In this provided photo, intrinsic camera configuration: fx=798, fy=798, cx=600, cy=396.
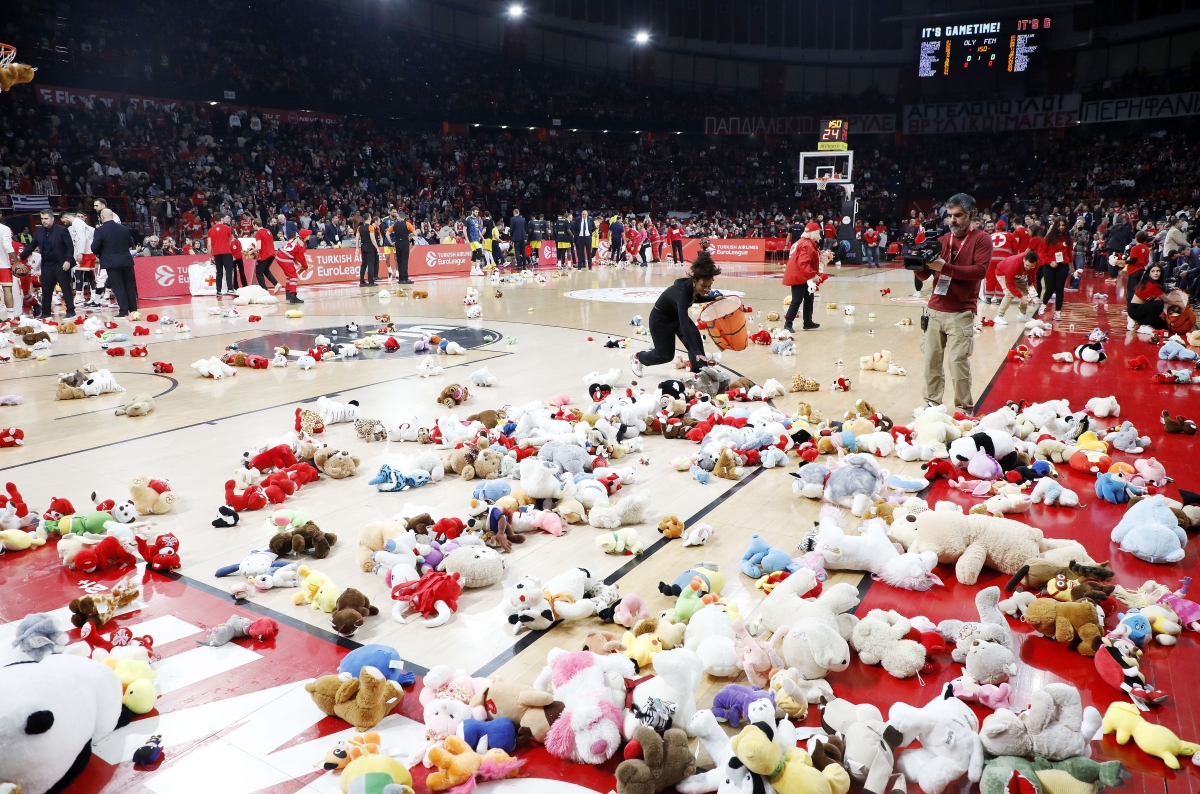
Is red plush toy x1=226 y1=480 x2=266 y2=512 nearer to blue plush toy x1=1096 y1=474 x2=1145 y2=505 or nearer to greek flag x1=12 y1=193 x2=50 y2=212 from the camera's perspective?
blue plush toy x1=1096 y1=474 x2=1145 y2=505

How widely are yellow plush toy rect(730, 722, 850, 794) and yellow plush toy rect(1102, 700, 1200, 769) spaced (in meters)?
0.95

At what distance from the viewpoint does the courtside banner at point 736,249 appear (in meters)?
25.1

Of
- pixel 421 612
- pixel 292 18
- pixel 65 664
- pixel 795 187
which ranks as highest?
pixel 292 18

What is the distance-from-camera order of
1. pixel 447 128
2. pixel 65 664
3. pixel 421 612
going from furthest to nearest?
pixel 447 128, pixel 421 612, pixel 65 664

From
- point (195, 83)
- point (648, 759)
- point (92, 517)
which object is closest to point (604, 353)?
point (92, 517)

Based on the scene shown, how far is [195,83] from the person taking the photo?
23.3m

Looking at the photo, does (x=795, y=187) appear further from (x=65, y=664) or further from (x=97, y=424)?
(x=65, y=664)

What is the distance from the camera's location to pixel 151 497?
172 inches

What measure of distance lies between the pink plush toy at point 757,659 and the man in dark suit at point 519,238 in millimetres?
20861

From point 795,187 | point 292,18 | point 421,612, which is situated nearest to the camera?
point 421,612

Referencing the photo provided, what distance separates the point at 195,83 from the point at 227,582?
24245 millimetres

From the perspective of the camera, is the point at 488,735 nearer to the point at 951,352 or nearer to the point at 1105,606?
the point at 1105,606

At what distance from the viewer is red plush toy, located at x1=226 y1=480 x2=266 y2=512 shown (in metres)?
4.46

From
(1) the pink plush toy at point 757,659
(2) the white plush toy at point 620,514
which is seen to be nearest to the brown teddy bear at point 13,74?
(2) the white plush toy at point 620,514
